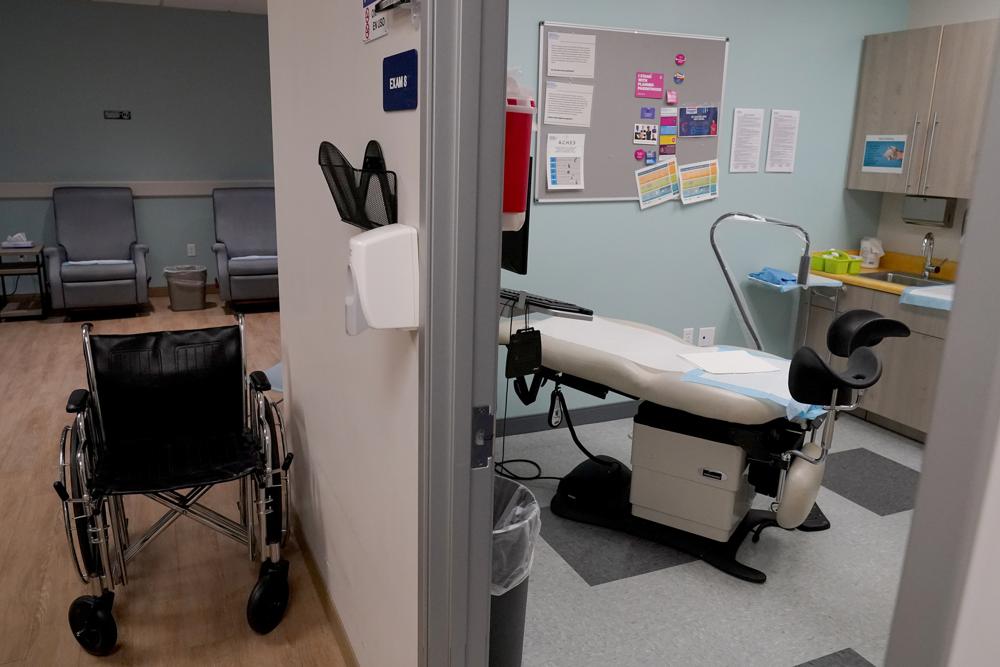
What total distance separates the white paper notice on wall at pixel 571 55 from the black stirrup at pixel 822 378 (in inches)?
70.2

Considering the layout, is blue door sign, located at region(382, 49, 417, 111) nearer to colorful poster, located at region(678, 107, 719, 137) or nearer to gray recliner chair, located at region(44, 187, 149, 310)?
colorful poster, located at region(678, 107, 719, 137)

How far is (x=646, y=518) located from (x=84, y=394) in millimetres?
2019

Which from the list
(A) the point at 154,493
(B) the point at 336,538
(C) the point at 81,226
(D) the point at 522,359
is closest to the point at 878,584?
(D) the point at 522,359

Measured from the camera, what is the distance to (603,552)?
2.87 m

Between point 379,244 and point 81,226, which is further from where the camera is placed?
point 81,226

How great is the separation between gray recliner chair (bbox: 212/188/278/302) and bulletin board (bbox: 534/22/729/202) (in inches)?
139

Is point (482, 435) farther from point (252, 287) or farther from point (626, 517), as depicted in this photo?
point (252, 287)

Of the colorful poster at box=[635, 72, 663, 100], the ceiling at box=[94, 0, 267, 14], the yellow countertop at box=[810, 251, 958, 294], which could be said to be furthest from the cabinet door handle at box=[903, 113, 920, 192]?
the ceiling at box=[94, 0, 267, 14]

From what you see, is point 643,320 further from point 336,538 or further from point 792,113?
point 336,538

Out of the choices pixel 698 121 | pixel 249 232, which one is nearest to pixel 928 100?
pixel 698 121

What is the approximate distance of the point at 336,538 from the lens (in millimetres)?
2303

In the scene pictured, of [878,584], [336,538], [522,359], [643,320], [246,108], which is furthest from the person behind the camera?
[246,108]

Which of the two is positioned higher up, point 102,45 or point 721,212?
point 102,45

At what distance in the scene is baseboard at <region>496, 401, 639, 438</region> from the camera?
12.8 feet
